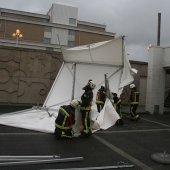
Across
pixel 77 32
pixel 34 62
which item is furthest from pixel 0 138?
pixel 77 32

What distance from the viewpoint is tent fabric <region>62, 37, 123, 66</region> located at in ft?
51.3

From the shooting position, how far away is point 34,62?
18281 mm

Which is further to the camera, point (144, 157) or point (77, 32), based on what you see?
point (77, 32)

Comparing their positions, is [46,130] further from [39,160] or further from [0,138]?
[39,160]

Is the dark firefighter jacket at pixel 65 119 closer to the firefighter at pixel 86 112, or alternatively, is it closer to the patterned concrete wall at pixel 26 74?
the firefighter at pixel 86 112

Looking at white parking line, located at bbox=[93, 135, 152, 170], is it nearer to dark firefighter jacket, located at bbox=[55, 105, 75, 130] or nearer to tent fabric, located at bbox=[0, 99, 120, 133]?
dark firefighter jacket, located at bbox=[55, 105, 75, 130]

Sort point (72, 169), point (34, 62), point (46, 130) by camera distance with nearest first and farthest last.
→ point (72, 169)
point (46, 130)
point (34, 62)

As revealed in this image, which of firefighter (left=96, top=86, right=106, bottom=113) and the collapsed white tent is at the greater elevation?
the collapsed white tent

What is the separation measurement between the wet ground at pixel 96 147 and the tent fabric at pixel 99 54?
Answer: 4.69 metres

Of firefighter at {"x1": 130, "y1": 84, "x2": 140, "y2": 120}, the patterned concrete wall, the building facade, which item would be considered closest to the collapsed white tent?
firefighter at {"x1": 130, "y1": 84, "x2": 140, "y2": 120}

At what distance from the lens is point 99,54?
16.0 meters

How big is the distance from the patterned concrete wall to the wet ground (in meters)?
6.79

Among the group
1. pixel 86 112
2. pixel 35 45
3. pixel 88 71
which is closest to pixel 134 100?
pixel 88 71

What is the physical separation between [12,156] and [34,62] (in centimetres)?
1127
